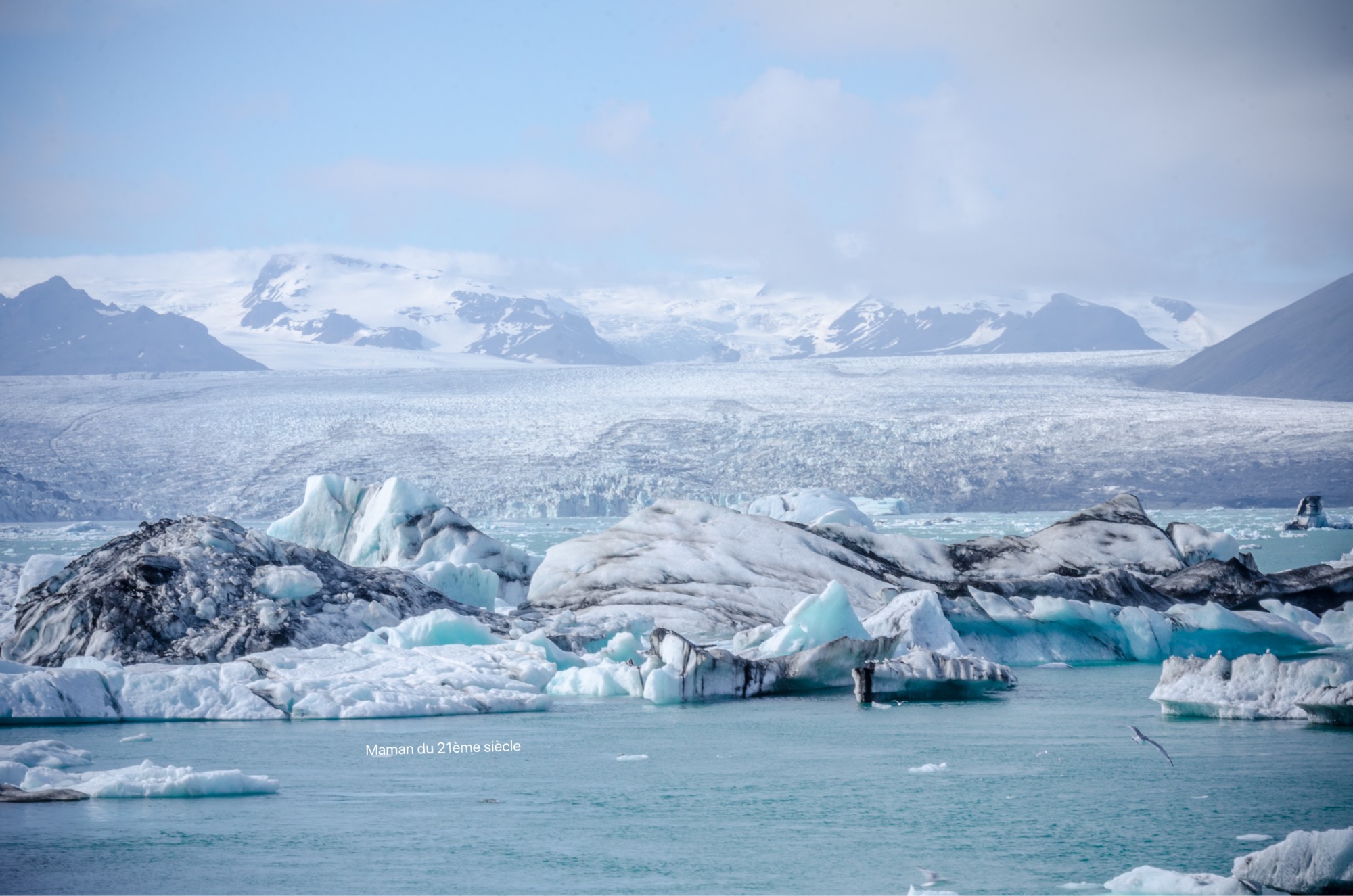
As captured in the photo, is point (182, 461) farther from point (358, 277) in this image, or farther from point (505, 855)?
point (358, 277)

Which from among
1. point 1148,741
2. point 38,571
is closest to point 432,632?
point 38,571

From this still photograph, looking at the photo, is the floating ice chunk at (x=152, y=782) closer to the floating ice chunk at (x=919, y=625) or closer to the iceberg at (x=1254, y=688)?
the iceberg at (x=1254, y=688)

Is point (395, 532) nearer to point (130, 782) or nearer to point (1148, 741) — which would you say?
point (130, 782)

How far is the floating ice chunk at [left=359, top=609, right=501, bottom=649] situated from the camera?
34.5 ft

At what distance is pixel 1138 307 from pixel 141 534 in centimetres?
17894

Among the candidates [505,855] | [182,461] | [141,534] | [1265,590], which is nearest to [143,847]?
[505,855]

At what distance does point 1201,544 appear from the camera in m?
16.5

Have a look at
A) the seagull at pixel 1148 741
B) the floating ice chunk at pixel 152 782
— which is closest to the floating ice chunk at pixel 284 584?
the floating ice chunk at pixel 152 782

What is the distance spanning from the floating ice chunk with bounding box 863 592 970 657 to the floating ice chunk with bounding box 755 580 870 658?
1.19 feet

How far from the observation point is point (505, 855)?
16.5ft

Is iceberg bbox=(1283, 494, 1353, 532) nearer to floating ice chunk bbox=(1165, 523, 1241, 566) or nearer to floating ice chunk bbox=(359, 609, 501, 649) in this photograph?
floating ice chunk bbox=(1165, 523, 1241, 566)

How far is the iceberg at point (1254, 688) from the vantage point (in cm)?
787

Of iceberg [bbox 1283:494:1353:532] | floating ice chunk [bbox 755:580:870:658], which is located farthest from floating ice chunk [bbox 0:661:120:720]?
iceberg [bbox 1283:494:1353:532]

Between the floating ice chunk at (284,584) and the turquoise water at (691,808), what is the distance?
2.34m
